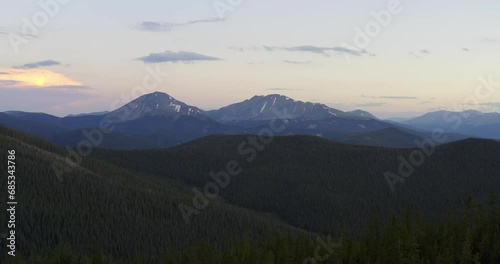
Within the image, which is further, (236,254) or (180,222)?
(180,222)

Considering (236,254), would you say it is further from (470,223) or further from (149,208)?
(149,208)

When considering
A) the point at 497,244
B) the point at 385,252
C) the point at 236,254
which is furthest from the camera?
the point at 236,254

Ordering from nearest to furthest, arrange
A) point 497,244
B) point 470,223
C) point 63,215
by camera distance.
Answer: point 497,244 → point 470,223 → point 63,215

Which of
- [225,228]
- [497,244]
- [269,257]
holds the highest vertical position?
[497,244]

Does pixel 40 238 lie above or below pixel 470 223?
below

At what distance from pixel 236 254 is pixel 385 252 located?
40.6 metres

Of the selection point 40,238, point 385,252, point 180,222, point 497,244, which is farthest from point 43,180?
point 497,244

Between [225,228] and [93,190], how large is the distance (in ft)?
197

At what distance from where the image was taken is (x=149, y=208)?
194000 millimetres

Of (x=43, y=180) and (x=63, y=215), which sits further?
(x=43, y=180)

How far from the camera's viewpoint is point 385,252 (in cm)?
8756

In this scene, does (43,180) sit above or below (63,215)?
above

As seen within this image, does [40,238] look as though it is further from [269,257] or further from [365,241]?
[365,241]

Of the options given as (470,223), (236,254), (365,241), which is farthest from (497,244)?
(236,254)
